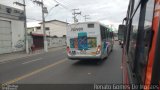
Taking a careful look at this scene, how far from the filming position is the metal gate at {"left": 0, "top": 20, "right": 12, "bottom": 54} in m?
30.3

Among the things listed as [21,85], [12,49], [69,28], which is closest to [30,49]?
[12,49]

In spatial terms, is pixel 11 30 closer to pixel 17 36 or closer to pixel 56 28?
Answer: pixel 17 36

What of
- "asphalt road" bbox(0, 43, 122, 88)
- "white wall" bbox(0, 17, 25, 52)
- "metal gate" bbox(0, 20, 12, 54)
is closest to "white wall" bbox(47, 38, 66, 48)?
"white wall" bbox(0, 17, 25, 52)

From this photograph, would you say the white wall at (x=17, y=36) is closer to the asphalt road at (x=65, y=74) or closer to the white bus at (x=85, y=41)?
the asphalt road at (x=65, y=74)

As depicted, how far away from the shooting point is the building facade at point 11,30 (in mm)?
30825

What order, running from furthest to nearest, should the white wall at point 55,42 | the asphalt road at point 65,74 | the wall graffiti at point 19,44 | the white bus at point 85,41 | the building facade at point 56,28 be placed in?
1. the building facade at point 56,28
2. the white wall at point 55,42
3. the wall graffiti at point 19,44
4. the white bus at point 85,41
5. the asphalt road at point 65,74

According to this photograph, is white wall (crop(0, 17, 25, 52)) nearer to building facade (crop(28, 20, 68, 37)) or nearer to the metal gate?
the metal gate

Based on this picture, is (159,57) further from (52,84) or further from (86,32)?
(86,32)

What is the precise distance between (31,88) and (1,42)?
2441 centimetres

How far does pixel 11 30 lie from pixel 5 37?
215cm

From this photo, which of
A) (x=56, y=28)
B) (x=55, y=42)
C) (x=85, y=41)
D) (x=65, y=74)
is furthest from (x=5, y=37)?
(x=56, y=28)

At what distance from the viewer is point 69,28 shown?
14352mm

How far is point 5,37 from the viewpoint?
3134 cm

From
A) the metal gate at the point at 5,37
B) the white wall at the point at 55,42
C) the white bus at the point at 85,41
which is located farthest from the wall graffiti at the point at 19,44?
the white bus at the point at 85,41
